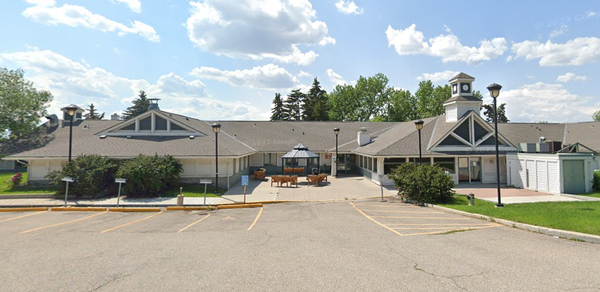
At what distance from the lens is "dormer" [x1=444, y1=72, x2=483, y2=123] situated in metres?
25.0

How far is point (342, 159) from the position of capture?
105 feet

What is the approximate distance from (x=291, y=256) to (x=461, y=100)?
24.1 metres

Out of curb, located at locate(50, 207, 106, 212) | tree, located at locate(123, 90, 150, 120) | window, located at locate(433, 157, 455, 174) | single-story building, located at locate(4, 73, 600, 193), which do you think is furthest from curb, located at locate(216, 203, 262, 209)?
tree, located at locate(123, 90, 150, 120)

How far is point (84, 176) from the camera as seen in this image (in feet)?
55.3

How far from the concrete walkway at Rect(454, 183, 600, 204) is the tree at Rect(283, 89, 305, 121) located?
47.6 metres

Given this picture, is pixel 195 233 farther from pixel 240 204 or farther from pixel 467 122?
pixel 467 122

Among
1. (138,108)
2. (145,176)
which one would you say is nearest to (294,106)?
(138,108)

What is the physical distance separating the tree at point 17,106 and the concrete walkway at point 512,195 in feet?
126

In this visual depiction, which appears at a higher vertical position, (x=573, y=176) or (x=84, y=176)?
(x=573, y=176)

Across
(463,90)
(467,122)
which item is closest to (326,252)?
(467,122)

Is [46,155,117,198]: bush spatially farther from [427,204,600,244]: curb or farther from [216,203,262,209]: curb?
[427,204,600,244]: curb

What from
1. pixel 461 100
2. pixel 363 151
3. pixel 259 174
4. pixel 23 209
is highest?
pixel 461 100

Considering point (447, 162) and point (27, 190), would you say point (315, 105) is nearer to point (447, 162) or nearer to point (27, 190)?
point (447, 162)

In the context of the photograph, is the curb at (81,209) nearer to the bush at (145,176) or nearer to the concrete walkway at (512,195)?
the bush at (145,176)
